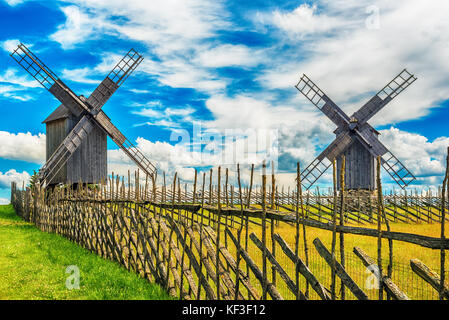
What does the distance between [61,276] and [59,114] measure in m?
19.6

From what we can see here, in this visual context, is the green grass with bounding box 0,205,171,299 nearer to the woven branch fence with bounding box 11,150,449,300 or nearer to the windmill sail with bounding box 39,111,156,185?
the woven branch fence with bounding box 11,150,449,300

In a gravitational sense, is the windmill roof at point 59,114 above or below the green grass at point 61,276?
above

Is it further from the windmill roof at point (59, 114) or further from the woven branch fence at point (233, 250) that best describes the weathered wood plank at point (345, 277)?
the windmill roof at point (59, 114)

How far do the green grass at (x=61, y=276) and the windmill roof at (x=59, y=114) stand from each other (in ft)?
43.4

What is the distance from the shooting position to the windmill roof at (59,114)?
24.4 metres

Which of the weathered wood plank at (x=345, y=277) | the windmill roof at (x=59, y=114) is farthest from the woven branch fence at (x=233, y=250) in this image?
the windmill roof at (x=59, y=114)

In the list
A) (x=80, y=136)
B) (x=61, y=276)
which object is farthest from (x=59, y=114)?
(x=61, y=276)

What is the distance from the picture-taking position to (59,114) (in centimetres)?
2558

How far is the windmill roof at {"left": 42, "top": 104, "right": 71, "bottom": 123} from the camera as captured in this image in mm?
24406

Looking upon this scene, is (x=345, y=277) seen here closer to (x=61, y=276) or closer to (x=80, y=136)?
(x=61, y=276)
